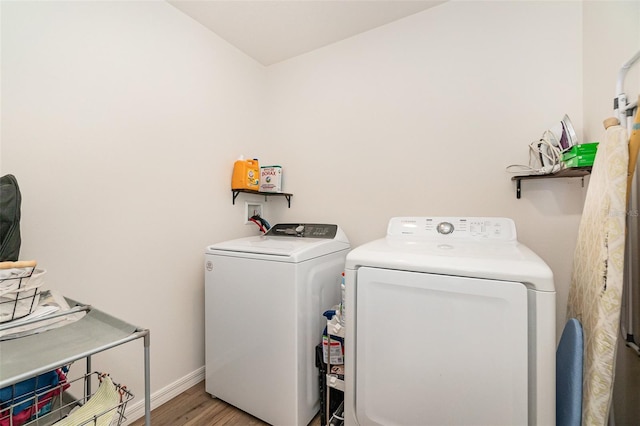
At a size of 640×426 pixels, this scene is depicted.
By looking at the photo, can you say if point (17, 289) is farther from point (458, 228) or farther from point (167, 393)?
point (458, 228)

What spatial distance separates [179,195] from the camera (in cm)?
178

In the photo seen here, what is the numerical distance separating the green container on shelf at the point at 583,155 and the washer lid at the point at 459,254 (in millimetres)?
372

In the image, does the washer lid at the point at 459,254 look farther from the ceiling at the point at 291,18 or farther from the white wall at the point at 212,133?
the ceiling at the point at 291,18

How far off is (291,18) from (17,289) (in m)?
2.00

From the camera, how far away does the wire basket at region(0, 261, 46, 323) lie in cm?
79

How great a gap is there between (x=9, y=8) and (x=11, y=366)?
56.7 inches

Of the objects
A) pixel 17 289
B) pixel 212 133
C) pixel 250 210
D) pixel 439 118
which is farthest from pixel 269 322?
pixel 439 118

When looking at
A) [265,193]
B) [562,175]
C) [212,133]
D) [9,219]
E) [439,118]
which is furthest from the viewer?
[265,193]

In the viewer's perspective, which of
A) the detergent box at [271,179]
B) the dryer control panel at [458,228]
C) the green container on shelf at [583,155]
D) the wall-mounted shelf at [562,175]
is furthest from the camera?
the detergent box at [271,179]

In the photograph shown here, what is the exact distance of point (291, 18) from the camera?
74.0 inches

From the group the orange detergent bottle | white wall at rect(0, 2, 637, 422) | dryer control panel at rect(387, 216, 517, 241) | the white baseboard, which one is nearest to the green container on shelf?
white wall at rect(0, 2, 637, 422)

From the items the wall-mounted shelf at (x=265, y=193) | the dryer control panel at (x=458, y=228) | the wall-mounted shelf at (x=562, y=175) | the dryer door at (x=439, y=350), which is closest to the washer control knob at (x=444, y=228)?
the dryer control panel at (x=458, y=228)

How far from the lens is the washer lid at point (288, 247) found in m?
1.47

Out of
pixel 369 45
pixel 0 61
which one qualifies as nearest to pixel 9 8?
pixel 0 61
